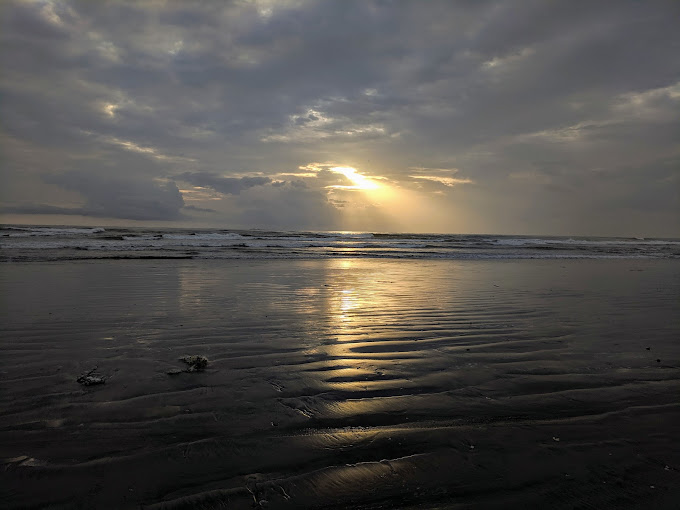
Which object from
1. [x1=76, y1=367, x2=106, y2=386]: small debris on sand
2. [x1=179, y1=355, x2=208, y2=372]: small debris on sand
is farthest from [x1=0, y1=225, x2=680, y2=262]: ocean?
[x1=179, y1=355, x2=208, y2=372]: small debris on sand

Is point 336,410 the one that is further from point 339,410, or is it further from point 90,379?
point 90,379

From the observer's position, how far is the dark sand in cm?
259

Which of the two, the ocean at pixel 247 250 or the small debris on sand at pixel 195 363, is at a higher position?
the ocean at pixel 247 250

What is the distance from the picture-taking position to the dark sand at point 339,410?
2.59 meters

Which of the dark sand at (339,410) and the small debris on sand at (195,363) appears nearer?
the dark sand at (339,410)

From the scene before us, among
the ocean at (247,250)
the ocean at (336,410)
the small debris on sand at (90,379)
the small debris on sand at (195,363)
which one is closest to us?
the ocean at (336,410)

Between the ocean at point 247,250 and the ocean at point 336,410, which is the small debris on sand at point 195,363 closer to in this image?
the ocean at point 336,410

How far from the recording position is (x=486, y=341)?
6.22m

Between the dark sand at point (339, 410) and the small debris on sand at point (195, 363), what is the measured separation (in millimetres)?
155

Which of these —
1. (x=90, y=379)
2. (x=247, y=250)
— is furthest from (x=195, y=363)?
(x=247, y=250)

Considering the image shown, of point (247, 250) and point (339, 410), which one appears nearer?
point (339, 410)

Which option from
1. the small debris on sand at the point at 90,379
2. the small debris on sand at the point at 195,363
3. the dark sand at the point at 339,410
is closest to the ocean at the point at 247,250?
the dark sand at the point at 339,410

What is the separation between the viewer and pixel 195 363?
482 centimetres

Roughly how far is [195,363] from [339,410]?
2079 mm
